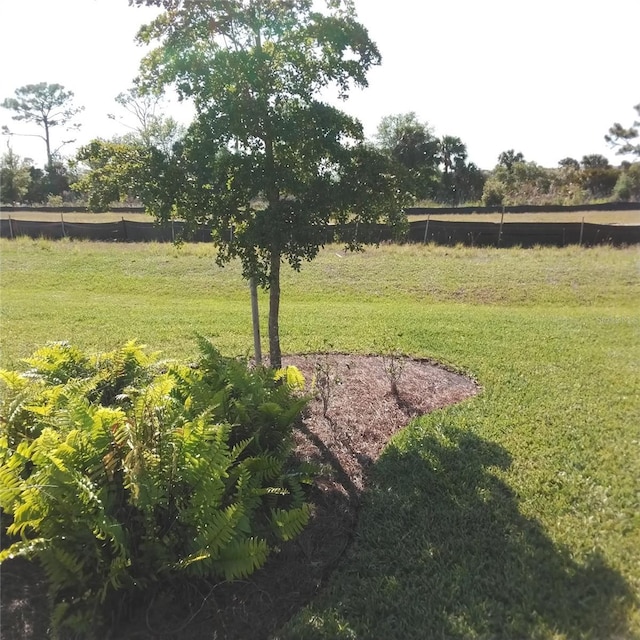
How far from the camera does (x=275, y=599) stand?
2.68 meters

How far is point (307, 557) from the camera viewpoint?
9.81ft

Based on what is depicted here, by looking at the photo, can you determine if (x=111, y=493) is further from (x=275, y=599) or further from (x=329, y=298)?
(x=329, y=298)

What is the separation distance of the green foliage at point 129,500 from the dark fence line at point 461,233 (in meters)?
11.4

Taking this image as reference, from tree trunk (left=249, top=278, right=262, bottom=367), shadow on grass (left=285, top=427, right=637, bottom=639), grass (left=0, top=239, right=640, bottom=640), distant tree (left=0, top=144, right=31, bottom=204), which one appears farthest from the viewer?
distant tree (left=0, top=144, right=31, bottom=204)

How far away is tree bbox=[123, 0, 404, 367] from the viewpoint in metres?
4.09

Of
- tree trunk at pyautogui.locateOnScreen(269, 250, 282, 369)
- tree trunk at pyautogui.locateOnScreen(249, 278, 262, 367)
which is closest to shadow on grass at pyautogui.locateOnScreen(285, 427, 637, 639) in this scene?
tree trunk at pyautogui.locateOnScreen(269, 250, 282, 369)

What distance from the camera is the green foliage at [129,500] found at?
2504 mm

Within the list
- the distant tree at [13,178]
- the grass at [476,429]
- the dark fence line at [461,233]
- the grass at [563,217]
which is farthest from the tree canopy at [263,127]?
the distant tree at [13,178]

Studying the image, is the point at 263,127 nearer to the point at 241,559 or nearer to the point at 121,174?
the point at 121,174

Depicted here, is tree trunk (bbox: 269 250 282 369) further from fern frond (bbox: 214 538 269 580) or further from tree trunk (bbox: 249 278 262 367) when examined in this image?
fern frond (bbox: 214 538 269 580)

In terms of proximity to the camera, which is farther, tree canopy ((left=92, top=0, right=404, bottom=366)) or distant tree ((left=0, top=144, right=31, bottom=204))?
distant tree ((left=0, top=144, right=31, bottom=204))

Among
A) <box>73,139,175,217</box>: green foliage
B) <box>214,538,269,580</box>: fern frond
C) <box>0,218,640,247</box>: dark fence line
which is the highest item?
<box>73,139,175,217</box>: green foliage

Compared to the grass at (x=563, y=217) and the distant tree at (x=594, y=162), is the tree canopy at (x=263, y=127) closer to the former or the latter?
the grass at (x=563, y=217)

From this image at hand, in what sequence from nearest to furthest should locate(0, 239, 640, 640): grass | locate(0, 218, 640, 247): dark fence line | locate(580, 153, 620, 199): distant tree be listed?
1. locate(0, 239, 640, 640): grass
2. locate(0, 218, 640, 247): dark fence line
3. locate(580, 153, 620, 199): distant tree
